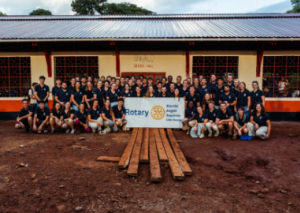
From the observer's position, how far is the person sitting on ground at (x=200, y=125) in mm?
6539

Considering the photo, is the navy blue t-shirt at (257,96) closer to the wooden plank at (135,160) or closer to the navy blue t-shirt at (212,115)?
the navy blue t-shirt at (212,115)

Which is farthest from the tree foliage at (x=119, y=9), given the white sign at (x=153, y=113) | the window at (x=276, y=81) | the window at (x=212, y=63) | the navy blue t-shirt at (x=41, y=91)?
the white sign at (x=153, y=113)

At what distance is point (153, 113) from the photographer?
7.41m

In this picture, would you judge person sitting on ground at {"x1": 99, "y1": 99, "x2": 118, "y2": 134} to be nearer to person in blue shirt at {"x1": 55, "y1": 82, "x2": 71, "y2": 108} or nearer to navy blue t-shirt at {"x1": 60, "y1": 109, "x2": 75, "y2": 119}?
navy blue t-shirt at {"x1": 60, "y1": 109, "x2": 75, "y2": 119}

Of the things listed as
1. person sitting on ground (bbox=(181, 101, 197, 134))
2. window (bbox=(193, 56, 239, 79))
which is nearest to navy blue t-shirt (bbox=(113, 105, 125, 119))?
person sitting on ground (bbox=(181, 101, 197, 134))

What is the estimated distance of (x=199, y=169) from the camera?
13.5 feet

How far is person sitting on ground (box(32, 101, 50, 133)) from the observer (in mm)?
6926

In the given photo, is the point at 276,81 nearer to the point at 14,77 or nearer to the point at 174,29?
the point at 174,29

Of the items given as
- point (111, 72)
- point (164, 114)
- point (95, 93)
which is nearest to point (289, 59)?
point (164, 114)

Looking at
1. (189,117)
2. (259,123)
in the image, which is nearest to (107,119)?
(189,117)

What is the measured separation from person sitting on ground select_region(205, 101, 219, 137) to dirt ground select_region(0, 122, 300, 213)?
92 cm

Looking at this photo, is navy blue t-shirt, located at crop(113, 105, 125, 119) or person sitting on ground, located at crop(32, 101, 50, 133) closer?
person sitting on ground, located at crop(32, 101, 50, 133)

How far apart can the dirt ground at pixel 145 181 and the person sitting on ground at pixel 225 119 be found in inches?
30.5

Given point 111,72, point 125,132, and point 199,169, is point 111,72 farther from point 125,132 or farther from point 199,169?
point 199,169
